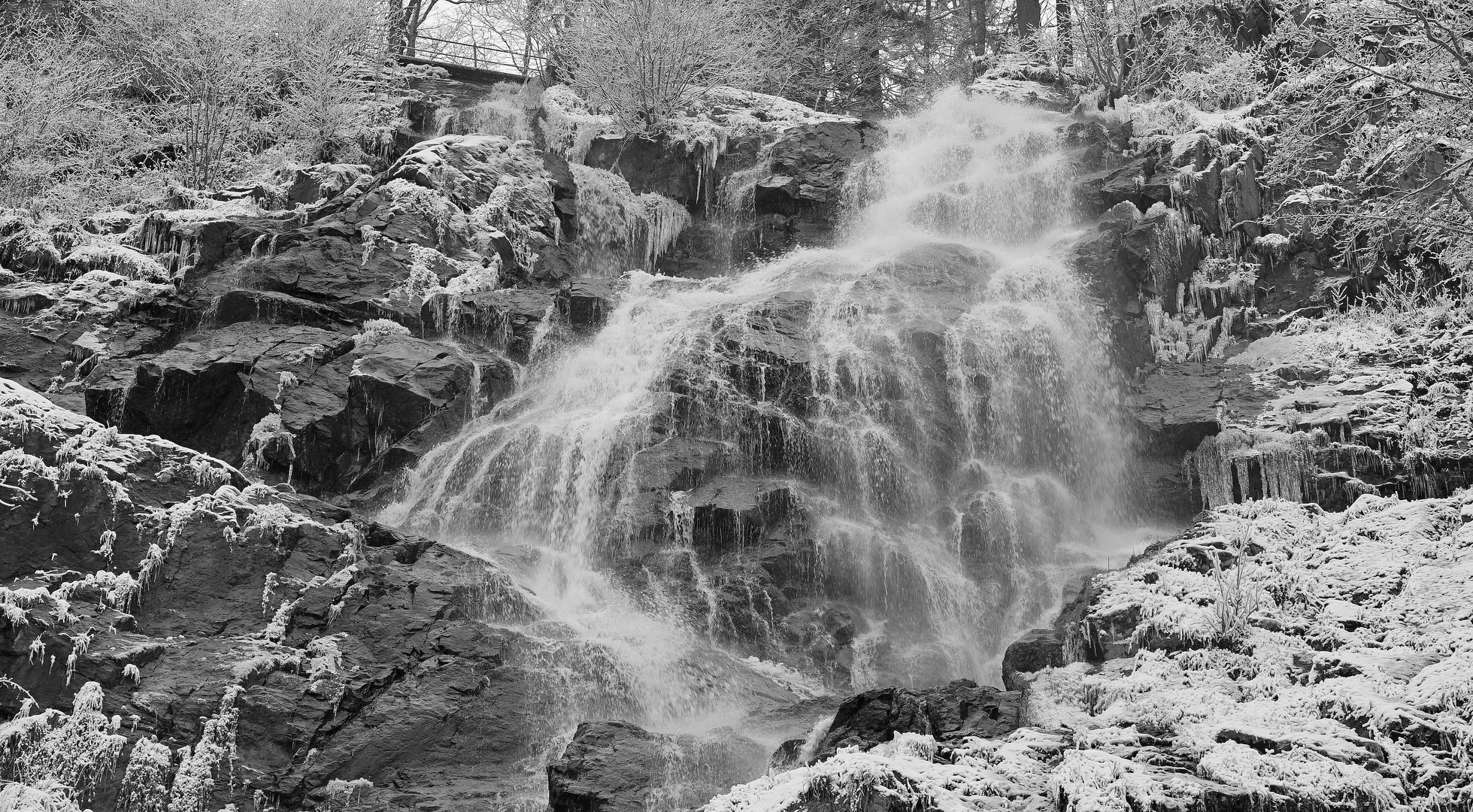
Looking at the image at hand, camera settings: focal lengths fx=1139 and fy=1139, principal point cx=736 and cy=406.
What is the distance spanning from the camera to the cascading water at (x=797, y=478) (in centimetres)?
1078

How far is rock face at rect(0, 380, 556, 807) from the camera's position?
8523mm

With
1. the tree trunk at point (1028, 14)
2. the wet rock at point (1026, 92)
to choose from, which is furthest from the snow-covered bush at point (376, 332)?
the tree trunk at point (1028, 14)

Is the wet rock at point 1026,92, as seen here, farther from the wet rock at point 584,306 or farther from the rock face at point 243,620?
the rock face at point 243,620

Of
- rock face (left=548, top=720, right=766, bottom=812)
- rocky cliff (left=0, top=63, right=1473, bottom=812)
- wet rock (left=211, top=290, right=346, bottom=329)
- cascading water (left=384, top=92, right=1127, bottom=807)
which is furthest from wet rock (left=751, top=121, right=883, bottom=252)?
rock face (left=548, top=720, right=766, bottom=812)

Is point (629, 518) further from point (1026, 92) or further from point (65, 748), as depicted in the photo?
point (1026, 92)

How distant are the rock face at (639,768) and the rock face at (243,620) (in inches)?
47.1

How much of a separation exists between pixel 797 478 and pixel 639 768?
4963mm

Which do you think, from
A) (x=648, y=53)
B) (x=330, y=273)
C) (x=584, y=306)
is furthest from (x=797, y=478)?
(x=648, y=53)

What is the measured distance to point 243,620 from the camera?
9.45 meters

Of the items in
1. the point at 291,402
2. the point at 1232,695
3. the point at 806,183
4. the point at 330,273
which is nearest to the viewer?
the point at 1232,695

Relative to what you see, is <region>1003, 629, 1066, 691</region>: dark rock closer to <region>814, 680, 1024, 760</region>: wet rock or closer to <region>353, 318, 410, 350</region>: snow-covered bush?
<region>814, 680, 1024, 760</region>: wet rock

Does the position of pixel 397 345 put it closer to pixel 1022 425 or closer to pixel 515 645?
pixel 515 645

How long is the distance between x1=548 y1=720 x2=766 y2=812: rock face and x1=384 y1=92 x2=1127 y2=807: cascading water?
824mm

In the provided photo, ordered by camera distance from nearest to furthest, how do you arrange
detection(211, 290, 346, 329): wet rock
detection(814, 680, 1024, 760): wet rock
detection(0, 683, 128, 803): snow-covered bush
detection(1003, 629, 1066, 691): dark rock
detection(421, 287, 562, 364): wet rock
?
detection(814, 680, 1024, 760): wet rock
detection(0, 683, 128, 803): snow-covered bush
detection(1003, 629, 1066, 691): dark rock
detection(211, 290, 346, 329): wet rock
detection(421, 287, 562, 364): wet rock
